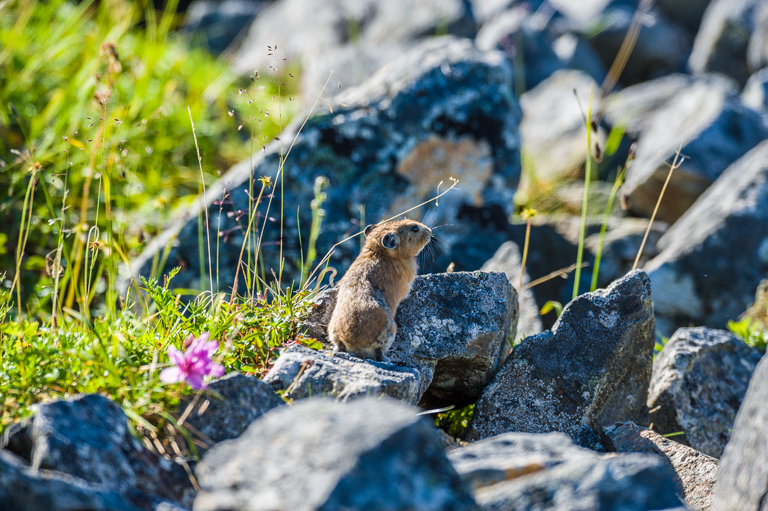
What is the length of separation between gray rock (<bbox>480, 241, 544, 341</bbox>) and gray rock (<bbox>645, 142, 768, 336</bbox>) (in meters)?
1.59

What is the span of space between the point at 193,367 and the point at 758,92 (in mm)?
9733

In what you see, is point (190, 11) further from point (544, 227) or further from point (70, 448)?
point (70, 448)

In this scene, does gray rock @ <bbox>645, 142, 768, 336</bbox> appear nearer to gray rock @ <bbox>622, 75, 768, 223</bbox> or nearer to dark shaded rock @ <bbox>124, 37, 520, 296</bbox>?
gray rock @ <bbox>622, 75, 768, 223</bbox>

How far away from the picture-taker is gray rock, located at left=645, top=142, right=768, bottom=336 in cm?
643

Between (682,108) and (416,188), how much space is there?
4834 millimetres

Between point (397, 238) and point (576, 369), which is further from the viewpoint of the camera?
point (397, 238)

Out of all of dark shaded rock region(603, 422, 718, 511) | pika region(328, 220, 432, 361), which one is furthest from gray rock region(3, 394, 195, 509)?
dark shaded rock region(603, 422, 718, 511)

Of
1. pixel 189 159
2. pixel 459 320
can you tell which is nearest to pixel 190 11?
pixel 189 159

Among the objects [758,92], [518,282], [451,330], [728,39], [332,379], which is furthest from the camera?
[728,39]

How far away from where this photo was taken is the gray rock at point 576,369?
3988 mm

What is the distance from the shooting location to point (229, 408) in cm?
301

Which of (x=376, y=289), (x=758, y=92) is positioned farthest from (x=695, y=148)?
(x=376, y=289)

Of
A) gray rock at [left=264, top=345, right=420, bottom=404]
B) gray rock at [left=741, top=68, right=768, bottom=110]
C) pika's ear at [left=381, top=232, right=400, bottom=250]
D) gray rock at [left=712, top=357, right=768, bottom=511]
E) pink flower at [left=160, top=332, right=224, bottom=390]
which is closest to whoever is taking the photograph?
gray rock at [left=712, top=357, right=768, bottom=511]

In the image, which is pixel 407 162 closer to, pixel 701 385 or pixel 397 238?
pixel 397 238
